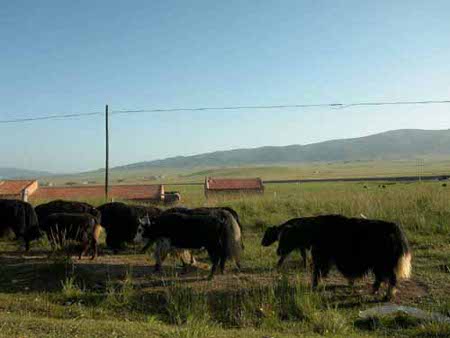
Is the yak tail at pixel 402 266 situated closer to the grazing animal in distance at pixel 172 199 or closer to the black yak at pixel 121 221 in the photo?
the black yak at pixel 121 221

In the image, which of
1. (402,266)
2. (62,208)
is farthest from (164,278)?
(62,208)

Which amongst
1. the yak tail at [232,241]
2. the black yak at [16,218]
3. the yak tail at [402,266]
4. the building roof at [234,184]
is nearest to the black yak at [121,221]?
the black yak at [16,218]

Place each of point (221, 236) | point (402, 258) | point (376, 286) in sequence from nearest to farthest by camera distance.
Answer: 1. point (402, 258)
2. point (376, 286)
3. point (221, 236)

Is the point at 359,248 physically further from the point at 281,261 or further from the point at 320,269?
the point at 281,261

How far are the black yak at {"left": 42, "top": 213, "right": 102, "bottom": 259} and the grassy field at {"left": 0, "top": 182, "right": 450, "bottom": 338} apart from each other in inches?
15.1

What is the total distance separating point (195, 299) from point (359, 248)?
298cm

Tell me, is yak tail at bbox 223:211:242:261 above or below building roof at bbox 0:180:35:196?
below

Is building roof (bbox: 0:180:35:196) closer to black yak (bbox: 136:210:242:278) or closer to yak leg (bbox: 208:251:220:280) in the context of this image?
black yak (bbox: 136:210:242:278)

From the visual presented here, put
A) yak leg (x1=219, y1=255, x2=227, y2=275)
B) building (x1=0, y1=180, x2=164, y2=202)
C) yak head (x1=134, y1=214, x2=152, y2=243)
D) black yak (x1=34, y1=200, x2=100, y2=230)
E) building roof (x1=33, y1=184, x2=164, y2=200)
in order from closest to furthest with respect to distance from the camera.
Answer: yak leg (x1=219, y1=255, x2=227, y2=275) → yak head (x1=134, y1=214, x2=152, y2=243) → black yak (x1=34, y1=200, x2=100, y2=230) → building (x1=0, y1=180, x2=164, y2=202) → building roof (x1=33, y1=184, x2=164, y2=200)

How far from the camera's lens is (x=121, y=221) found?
1253cm

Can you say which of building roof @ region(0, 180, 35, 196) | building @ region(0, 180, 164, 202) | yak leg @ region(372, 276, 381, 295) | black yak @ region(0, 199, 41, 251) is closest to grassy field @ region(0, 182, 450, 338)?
yak leg @ region(372, 276, 381, 295)

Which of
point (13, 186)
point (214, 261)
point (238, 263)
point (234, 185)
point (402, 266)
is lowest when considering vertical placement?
point (238, 263)

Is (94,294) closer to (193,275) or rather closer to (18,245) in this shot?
(193,275)

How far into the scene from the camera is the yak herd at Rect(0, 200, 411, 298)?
8180 mm
